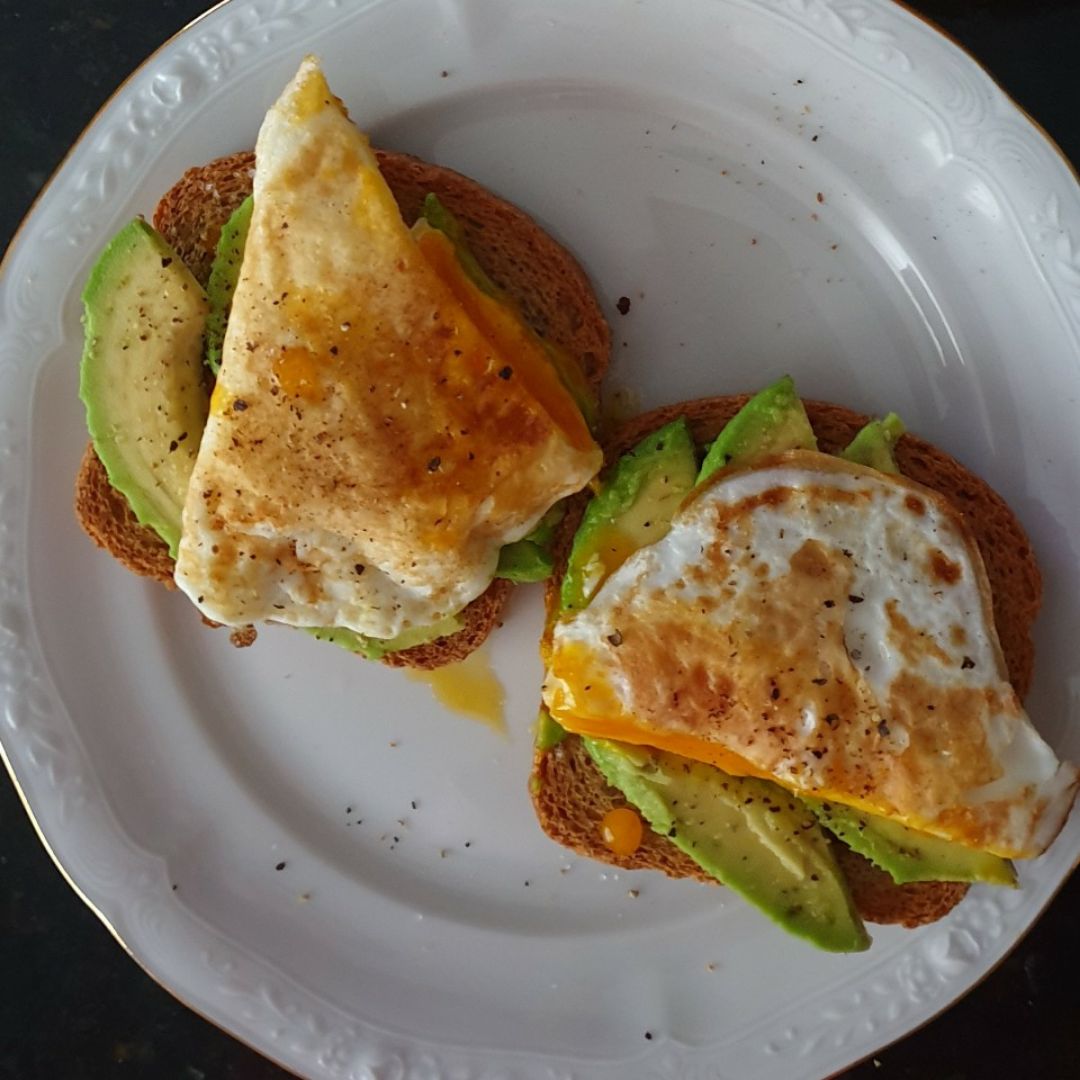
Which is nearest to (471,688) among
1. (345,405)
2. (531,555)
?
(531,555)

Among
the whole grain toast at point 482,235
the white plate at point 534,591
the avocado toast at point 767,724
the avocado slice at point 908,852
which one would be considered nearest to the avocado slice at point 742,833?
the avocado toast at point 767,724

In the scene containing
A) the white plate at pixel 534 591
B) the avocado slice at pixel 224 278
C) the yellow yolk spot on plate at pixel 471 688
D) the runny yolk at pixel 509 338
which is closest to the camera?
the runny yolk at pixel 509 338

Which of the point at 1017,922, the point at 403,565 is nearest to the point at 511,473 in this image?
the point at 403,565

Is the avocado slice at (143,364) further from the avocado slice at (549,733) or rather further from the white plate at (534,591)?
the avocado slice at (549,733)

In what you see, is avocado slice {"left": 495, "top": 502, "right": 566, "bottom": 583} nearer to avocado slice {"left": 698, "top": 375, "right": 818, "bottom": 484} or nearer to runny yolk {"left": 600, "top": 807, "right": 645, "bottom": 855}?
avocado slice {"left": 698, "top": 375, "right": 818, "bottom": 484}

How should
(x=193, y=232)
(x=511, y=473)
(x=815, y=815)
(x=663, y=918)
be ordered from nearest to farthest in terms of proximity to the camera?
(x=511, y=473), (x=815, y=815), (x=193, y=232), (x=663, y=918)

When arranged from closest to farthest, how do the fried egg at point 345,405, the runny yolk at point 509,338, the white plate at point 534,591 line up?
1. the fried egg at point 345,405
2. the runny yolk at point 509,338
3. the white plate at point 534,591

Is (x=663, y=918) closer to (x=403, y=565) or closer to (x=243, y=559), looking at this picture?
(x=403, y=565)

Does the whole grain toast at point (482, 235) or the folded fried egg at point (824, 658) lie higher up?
the whole grain toast at point (482, 235)

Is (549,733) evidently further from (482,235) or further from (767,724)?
(482,235)
